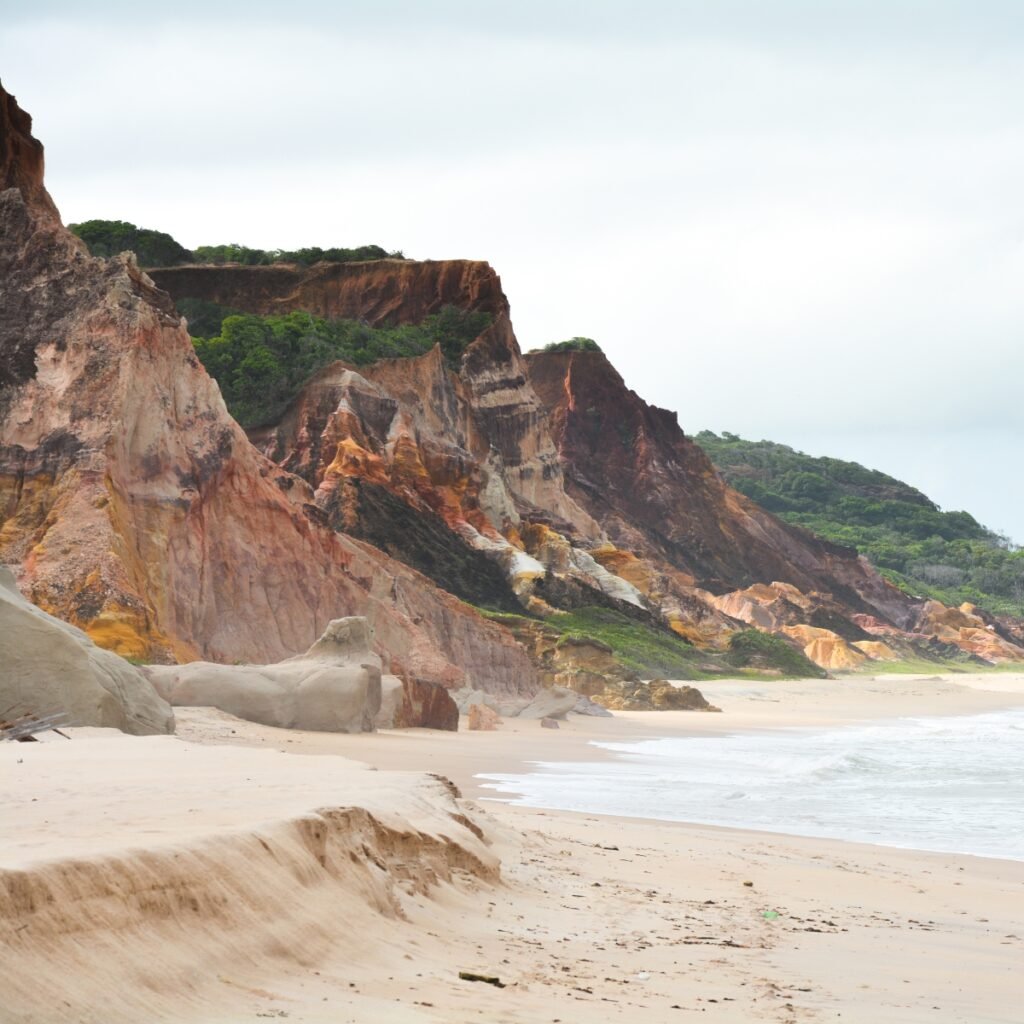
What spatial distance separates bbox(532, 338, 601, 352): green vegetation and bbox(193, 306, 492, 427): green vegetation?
28800mm

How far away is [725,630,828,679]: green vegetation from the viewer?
49.3m

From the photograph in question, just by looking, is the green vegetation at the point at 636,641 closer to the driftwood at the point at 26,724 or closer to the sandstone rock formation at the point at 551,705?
the sandstone rock formation at the point at 551,705

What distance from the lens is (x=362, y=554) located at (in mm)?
28578

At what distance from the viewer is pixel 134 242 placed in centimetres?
5859

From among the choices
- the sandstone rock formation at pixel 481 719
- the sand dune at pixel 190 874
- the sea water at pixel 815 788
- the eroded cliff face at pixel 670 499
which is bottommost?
the sea water at pixel 815 788

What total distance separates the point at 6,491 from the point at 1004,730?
18418 millimetres

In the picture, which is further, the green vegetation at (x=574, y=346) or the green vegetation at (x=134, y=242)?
the green vegetation at (x=574, y=346)

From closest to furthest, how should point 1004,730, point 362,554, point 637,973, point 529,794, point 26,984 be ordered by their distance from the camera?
point 26,984 → point 637,973 → point 529,794 → point 1004,730 → point 362,554

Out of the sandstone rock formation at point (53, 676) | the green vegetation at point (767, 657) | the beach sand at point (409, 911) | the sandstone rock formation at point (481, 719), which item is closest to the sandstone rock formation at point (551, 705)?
the sandstone rock formation at point (481, 719)

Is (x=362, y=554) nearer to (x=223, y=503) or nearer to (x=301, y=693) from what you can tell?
(x=223, y=503)

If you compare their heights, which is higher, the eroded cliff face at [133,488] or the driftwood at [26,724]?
the eroded cliff face at [133,488]

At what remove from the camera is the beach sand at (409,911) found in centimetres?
388

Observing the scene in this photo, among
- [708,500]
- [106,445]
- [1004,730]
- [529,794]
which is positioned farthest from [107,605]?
[708,500]

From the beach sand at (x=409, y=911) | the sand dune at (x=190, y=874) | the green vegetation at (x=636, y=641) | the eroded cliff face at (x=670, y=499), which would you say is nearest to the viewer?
the sand dune at (x=190, y=874)
